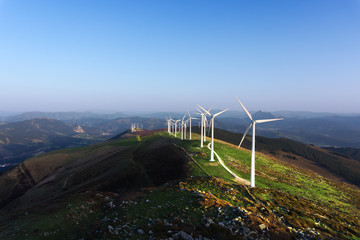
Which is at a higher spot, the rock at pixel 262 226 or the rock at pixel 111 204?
the rock at pixel 262 226

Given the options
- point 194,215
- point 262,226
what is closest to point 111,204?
point 194,215

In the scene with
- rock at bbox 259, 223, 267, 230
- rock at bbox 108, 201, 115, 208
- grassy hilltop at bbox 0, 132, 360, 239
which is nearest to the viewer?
grassy hilltop at bbox 0, 132, 360, 239

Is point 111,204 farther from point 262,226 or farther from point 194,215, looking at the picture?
point 262,226

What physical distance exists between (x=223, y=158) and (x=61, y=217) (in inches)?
2076

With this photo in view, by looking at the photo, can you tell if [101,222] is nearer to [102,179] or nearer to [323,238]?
[323,238]

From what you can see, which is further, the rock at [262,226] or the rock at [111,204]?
the rock at [111,204]

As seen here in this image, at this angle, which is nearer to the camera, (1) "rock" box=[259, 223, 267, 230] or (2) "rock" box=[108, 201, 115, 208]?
(1) "rock" box=[259, 223, 267, 230]

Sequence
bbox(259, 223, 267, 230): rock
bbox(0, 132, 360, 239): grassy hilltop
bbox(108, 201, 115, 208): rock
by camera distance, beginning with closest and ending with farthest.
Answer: bbox(0, 132, 360, 239): grassy hilltop
bbox(259, 223, 267, 230): rock
bbox(108, 201, 115, 208): rock

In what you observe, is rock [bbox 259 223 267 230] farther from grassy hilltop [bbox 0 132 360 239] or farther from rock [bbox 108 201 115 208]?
rock [bbox 108 201 115 208]

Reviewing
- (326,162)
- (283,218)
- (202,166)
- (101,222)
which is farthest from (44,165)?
(326,162)

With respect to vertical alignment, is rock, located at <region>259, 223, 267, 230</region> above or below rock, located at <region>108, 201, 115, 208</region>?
above

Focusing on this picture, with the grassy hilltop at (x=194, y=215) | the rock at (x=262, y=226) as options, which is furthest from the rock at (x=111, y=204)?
the rock at (x=262, y=226)

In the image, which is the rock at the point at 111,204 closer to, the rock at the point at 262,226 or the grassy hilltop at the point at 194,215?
the grassy hilltop at the point at 194,215

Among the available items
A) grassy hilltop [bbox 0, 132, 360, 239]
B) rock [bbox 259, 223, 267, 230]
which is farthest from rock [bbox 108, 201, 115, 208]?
rock [bbox 259, 223, 267, 230]
